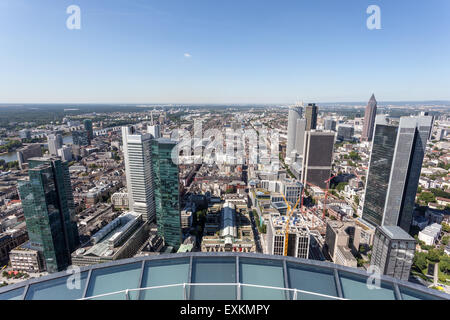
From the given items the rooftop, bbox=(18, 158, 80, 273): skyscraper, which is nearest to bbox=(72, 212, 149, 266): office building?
bbox=(18, 158, 80, 273): skyscraper

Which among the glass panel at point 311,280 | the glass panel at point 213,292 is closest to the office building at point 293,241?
the glass panel at point 311,280

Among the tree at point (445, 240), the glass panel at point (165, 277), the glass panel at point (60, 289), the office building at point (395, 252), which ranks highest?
the glass panel at point (165, 277)

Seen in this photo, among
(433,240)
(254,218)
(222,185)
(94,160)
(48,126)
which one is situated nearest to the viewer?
(433,240)

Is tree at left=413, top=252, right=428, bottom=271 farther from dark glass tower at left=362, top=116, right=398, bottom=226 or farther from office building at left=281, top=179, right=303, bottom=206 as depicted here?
office building at left=281, top=179, right=303, bottom=206

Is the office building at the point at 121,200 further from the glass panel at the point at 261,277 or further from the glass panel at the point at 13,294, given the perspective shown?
the glass panel at the point at 261,277

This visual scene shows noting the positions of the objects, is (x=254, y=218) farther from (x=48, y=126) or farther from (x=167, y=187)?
(x=48, y=126)
